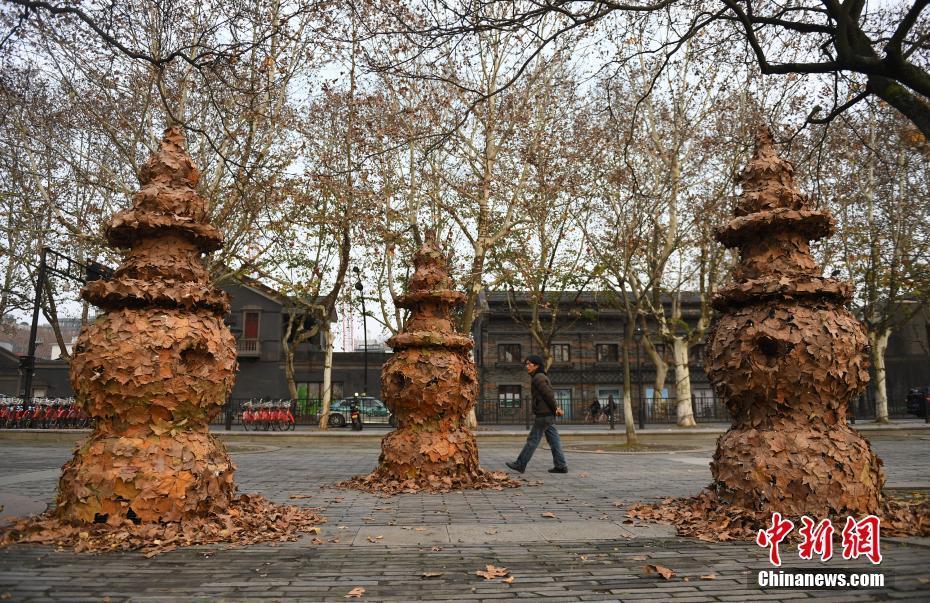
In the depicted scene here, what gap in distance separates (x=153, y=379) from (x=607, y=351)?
34.4 meters

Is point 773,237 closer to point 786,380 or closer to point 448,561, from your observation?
point 786,380

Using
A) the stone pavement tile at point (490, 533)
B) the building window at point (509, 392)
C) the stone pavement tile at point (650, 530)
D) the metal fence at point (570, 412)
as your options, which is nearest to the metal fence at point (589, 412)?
the metal fence at point (570, 412)

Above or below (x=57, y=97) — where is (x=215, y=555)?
below

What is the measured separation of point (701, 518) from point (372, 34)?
6318 millimetres

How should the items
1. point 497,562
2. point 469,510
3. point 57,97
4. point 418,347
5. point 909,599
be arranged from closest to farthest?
point 909,599 < point 497,562 < point 469,510 < point 418,347 < point 57,97

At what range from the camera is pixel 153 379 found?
5.14 meters

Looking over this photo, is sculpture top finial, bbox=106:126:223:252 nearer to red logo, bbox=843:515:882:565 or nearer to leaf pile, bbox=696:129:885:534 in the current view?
leaf pile, bbox=696:129:885:534

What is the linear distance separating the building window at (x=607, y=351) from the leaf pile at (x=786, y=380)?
31760 mm

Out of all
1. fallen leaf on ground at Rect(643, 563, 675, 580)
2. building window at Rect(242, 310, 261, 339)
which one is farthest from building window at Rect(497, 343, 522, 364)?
fallen leaf on ground at Rect(643, 563, 675, 580)

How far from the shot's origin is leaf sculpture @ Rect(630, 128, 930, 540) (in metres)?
5.11

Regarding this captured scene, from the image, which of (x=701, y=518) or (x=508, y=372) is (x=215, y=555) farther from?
(x=508, y=372)

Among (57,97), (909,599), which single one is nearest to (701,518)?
(909,599)

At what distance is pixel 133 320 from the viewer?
5.29 m

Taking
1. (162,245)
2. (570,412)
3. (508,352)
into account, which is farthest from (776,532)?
(508,352)
